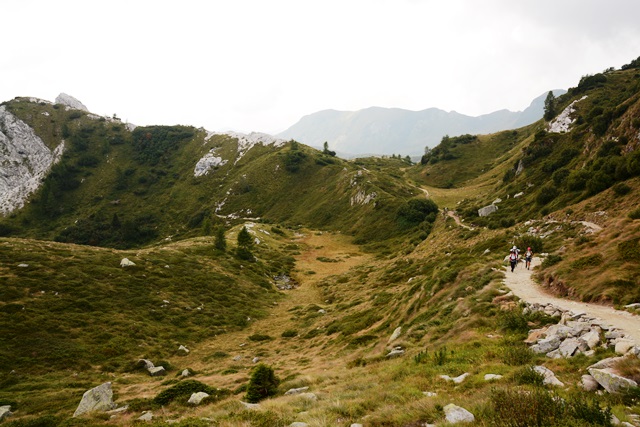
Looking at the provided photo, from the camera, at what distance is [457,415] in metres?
7.32

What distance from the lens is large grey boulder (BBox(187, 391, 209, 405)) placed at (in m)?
16.2

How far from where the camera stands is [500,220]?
159 ft

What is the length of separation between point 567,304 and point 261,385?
15636mm

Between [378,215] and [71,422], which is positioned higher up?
[378,215]

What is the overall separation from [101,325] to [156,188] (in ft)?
445

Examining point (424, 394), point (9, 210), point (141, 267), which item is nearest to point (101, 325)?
point (141, 267)

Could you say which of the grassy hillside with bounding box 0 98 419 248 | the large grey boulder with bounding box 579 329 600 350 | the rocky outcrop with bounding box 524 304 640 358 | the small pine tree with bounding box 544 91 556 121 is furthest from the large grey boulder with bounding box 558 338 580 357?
the small pine tree with bounding box 544 91 556 121

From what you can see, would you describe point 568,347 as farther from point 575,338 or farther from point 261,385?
point 261,385

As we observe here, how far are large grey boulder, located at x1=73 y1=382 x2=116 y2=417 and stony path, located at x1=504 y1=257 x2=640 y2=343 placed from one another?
76.3ft

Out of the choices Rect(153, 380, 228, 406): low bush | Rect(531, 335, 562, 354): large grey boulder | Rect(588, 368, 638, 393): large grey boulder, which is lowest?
Rect(153, 380, 228, 406): low bush

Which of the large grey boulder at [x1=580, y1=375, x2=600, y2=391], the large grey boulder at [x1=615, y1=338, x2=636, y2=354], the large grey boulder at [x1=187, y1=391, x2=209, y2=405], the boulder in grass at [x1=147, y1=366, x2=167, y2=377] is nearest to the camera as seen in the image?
the large grey boulder at [x1=580, y1=375, x2=600, y2=391]

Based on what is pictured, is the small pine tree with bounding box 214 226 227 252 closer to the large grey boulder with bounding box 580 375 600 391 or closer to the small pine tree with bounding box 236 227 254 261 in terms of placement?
the small pine tree with bounding box 236 227 254 261

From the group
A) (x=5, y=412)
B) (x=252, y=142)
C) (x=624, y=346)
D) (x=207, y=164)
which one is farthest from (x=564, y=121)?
(x=207, y=164)

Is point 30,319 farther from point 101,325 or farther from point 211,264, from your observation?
point 211,264
